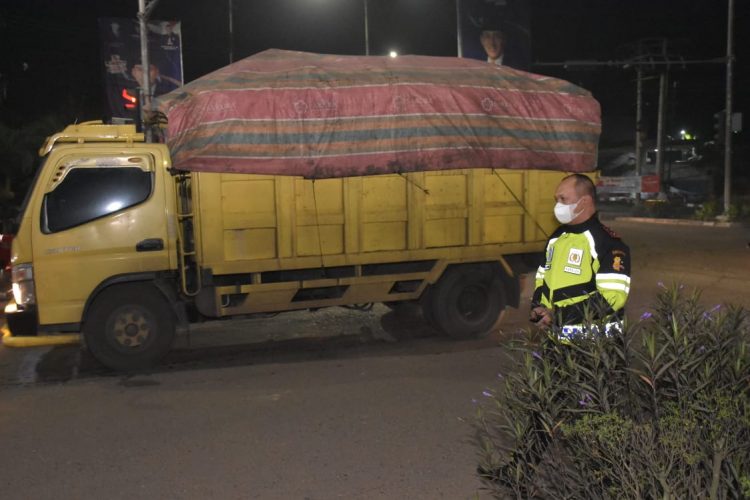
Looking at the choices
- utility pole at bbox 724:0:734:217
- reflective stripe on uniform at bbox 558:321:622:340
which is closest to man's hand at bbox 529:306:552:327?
reflective stripe on uniform at bbox 558:321:622:340

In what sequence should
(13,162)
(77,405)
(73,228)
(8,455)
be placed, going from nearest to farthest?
(8,455)
(77,405)
(73,228)
(13,162)

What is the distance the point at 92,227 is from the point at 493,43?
1801cm

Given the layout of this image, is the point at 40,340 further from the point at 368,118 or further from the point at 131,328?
the point at 368,118

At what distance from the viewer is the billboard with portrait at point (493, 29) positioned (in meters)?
22.5

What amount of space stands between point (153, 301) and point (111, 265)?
1.78 ft

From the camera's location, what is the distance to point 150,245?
7121 millimetres

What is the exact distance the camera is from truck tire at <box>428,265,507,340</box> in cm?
822

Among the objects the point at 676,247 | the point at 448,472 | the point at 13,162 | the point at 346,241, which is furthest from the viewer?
the point at 13,162

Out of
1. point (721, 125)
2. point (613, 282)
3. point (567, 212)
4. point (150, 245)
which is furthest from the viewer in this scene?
point (721, 125)

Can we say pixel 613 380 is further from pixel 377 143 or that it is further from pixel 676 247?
pixel 676 247

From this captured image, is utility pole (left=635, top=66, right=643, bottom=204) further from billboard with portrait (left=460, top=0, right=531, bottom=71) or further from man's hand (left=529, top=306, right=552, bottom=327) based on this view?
man's hand (left=529, top=306, right=552, bottom=327)

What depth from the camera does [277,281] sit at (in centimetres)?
757

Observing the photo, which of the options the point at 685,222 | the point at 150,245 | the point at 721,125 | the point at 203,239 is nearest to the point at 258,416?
the point at 203,239

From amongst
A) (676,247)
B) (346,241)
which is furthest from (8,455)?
(676,247)
